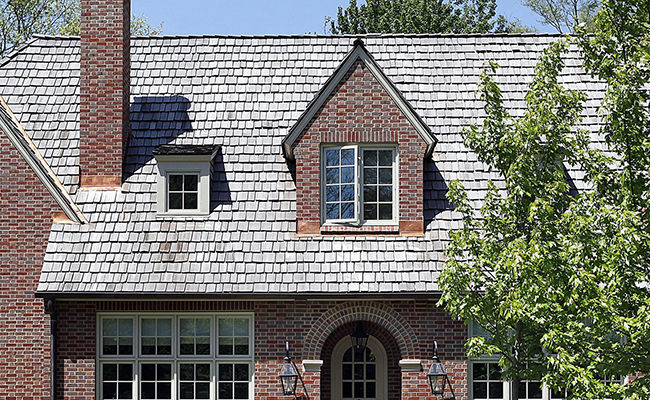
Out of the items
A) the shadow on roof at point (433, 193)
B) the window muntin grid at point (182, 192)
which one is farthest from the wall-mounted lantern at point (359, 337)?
the window muntin grid at point (182, 192)

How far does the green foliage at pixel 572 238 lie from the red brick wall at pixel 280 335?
254 centimetres

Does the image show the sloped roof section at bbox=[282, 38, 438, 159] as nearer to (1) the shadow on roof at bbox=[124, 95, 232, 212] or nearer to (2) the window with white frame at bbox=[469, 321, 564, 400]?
(1) the shadow on roof at bbox=[124, 95, 232, 212]

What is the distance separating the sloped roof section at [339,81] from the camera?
622 inches

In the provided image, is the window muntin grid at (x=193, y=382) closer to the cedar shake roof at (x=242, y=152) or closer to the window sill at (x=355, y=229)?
the cedar shake roof at (x=242, y=152)

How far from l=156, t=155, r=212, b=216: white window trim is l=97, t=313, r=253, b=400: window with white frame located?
197cm

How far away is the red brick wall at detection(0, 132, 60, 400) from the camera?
15.2 m

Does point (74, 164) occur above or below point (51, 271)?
above

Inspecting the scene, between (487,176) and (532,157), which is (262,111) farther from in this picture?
(532,157)

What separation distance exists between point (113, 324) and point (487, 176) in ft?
24.5

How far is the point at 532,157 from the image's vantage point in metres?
11.8

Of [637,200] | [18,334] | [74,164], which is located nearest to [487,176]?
[637,200]

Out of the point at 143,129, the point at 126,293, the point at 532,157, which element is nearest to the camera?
the point at 532,157

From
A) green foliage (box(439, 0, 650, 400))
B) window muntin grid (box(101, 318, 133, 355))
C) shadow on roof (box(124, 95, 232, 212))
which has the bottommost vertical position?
window muntin grid (box(101, 318, 133, 355))

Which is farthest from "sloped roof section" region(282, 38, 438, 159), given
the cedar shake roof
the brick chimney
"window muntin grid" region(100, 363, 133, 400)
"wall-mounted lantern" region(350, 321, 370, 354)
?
"window muntin grid" region(100, 363, 133, 400)
